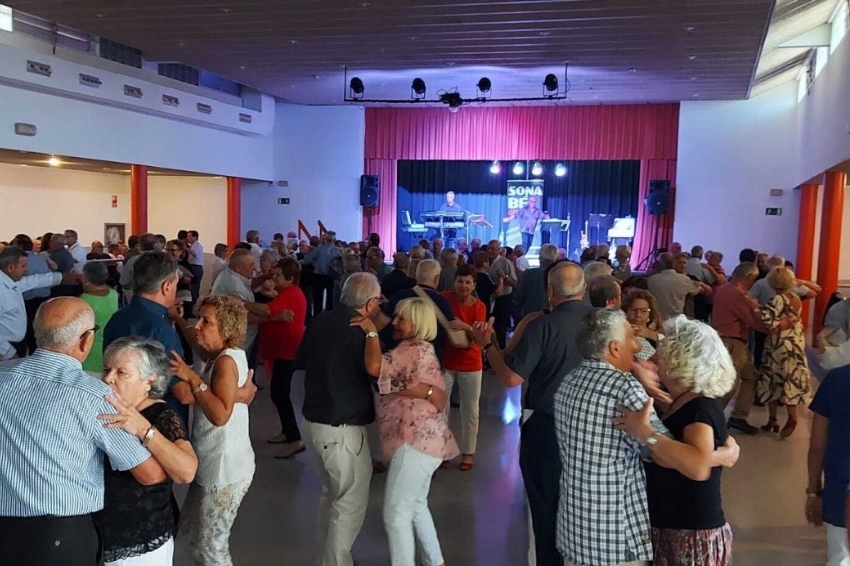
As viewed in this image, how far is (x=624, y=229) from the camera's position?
16.6m

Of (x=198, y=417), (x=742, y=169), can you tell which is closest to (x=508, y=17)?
(x=198, y=417)

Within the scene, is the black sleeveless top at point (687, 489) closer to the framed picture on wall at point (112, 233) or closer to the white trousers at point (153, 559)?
the white trousers at point (153, 559)

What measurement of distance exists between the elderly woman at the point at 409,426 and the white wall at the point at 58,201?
14.2 metres

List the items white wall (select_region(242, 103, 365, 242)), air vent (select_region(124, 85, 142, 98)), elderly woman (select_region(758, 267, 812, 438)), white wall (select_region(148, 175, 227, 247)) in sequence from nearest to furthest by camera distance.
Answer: elderly woman (select_region(758, 267, 812, 438)) < air vent (select_region(124, 85, 142, 98)) < white wall (select_region(242, 103, 365, 242)) < white wall (select_region(148, 175, 227, 247))

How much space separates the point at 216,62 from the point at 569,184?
8.73m

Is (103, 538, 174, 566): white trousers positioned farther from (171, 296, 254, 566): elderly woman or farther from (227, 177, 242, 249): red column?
(227, 177, 242, 249): red column

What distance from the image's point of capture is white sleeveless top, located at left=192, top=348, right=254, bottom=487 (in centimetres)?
287

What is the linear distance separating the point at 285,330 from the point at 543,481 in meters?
2.82

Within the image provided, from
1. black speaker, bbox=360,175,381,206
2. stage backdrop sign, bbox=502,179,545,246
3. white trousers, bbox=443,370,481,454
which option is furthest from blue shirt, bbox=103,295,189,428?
stage backdrop sign, bbox=502,179,545,246

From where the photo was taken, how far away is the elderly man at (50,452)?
1.97 m

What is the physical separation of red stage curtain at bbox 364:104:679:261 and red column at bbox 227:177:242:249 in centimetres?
304

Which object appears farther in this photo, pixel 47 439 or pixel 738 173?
pixel 738 173

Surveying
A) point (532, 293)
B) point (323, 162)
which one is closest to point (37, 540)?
point (532, 293)

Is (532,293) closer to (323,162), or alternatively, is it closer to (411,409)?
(411,409)
